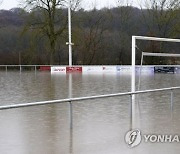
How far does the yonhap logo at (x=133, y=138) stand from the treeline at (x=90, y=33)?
129 feet

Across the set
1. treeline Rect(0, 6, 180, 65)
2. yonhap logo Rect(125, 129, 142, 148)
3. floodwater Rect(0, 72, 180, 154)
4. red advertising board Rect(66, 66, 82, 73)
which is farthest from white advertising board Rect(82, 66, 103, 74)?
yonhap logo Rect(125, 129, 142, 148)

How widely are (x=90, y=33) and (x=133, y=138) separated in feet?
172

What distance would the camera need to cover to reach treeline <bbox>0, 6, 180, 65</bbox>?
50938mm

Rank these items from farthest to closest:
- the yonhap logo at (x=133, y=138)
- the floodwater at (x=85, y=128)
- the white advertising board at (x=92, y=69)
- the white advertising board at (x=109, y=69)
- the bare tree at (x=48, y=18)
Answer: the bare tree at (x=48, y=18) → the white advertising board at (x=92, y=69) → the white advertising board at (x=109, y=69) → the yonhap logo at (x=133, y=138) → the floodwater at (x=85, y=128)

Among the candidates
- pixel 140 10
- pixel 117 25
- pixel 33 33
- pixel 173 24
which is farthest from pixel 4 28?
pixel 173 24

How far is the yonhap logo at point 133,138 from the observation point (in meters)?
7.08

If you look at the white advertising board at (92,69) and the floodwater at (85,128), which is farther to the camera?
the white advertising board at (92,69)

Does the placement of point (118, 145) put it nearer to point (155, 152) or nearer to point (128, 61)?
point (155, 152)

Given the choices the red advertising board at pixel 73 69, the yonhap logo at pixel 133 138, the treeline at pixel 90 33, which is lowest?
the red advertising board at pixel 73 69

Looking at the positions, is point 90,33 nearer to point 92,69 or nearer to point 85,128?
point 92,69

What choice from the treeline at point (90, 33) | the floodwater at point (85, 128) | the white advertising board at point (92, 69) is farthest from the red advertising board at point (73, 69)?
the floodwater at point (85, 128)

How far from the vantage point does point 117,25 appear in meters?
62.7

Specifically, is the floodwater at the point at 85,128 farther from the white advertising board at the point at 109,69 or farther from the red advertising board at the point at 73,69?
the red advertising board at the point at 73,69

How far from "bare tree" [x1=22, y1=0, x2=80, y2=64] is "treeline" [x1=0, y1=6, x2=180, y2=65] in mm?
139
